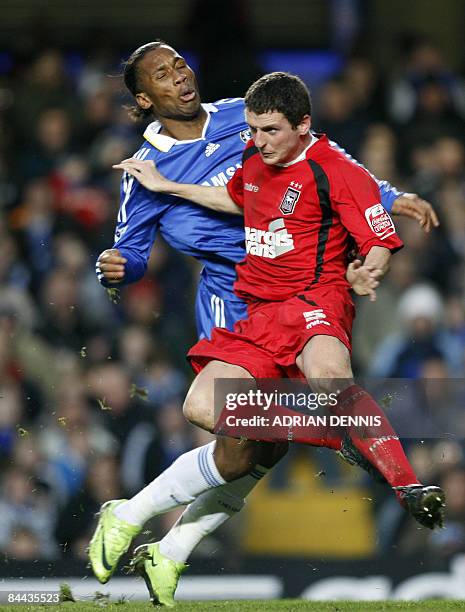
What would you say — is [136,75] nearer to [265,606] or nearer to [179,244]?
[179,244]

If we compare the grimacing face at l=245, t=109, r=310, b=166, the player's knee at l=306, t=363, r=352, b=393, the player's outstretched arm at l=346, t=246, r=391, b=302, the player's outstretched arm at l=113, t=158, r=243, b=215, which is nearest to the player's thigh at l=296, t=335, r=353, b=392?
the player's knee at l=306, t=363, r=352, b=393

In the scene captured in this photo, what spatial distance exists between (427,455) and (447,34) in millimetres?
5573

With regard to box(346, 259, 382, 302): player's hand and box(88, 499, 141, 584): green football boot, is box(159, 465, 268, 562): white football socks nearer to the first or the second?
box(88, 499, 141, 584): green football boot

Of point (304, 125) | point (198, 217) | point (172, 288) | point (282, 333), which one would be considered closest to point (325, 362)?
point (282, 333)

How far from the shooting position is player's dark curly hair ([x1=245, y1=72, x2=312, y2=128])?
218 inches

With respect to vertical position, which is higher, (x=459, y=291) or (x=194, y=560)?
(x=459, y=291)

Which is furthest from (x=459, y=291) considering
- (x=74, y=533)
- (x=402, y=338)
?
(x=74, y=533)

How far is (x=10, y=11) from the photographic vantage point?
1269 cm

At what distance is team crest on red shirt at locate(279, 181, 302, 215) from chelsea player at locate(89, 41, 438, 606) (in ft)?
1.71

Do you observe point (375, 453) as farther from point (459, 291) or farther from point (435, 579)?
point (459, 291)

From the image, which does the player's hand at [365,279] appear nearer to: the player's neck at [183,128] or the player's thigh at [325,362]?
the player's thigh at [325,362]

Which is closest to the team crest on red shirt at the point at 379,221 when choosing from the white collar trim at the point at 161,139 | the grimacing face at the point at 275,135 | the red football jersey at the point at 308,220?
the red football jersey at the point at 308,220

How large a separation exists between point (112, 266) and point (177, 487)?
106 centimetres

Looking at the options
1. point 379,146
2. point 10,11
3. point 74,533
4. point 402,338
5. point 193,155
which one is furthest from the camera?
point 10,11
